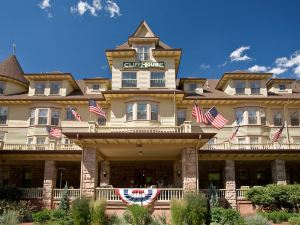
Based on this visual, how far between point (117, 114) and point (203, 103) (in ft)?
30.3

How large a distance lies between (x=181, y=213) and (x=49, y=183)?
1383cm

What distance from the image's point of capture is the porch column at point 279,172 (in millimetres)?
28094

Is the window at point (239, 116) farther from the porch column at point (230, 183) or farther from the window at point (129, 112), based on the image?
the window at point (129, 112)

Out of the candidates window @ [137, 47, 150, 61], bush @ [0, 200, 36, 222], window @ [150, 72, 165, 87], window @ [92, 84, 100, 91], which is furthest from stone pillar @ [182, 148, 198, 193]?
window @ [92, 84, 100, 91]

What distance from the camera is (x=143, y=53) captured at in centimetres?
3394

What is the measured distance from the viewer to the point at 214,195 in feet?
83.4

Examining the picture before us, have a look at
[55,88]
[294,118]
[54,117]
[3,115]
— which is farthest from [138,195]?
[294,118]

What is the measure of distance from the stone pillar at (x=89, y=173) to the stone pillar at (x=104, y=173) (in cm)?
540

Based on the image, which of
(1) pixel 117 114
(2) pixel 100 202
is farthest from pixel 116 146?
(1) pixel 117 114

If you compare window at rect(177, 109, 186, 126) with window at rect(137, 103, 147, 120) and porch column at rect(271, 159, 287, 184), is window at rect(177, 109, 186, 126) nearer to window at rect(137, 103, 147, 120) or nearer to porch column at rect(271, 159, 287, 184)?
window at rect(137, 103, 147, 120)

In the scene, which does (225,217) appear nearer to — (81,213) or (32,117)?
(81,213)

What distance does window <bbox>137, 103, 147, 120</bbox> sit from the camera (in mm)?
31328

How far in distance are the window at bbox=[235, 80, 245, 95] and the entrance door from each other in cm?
1249

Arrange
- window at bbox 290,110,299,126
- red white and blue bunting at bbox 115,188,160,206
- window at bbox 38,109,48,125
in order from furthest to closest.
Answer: window at bbox 290,110,299,126 → window at bbox 38,109,48,125 → red white and blue bunting at bbox 115,188,160,206
